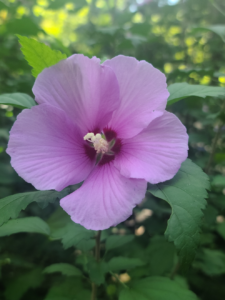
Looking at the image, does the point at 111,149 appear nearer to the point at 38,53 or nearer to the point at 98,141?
the point at 98,141

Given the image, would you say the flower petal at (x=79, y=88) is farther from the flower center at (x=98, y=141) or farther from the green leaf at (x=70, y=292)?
the green leaf at (x=70, y=292)

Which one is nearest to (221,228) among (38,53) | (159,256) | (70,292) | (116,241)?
(159,256)

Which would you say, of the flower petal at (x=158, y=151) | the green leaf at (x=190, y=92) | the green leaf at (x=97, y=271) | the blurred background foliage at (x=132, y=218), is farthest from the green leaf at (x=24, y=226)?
the green leaf at (x=190, y=92)

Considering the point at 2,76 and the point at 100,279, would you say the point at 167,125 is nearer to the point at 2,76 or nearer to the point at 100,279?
the point at 100,279

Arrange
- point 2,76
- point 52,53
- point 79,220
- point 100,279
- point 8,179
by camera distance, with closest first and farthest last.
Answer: point 79,220, point 52,53, point 100,279, point 8,179, point 2,76

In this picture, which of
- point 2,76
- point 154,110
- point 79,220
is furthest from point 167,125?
point 2,76
